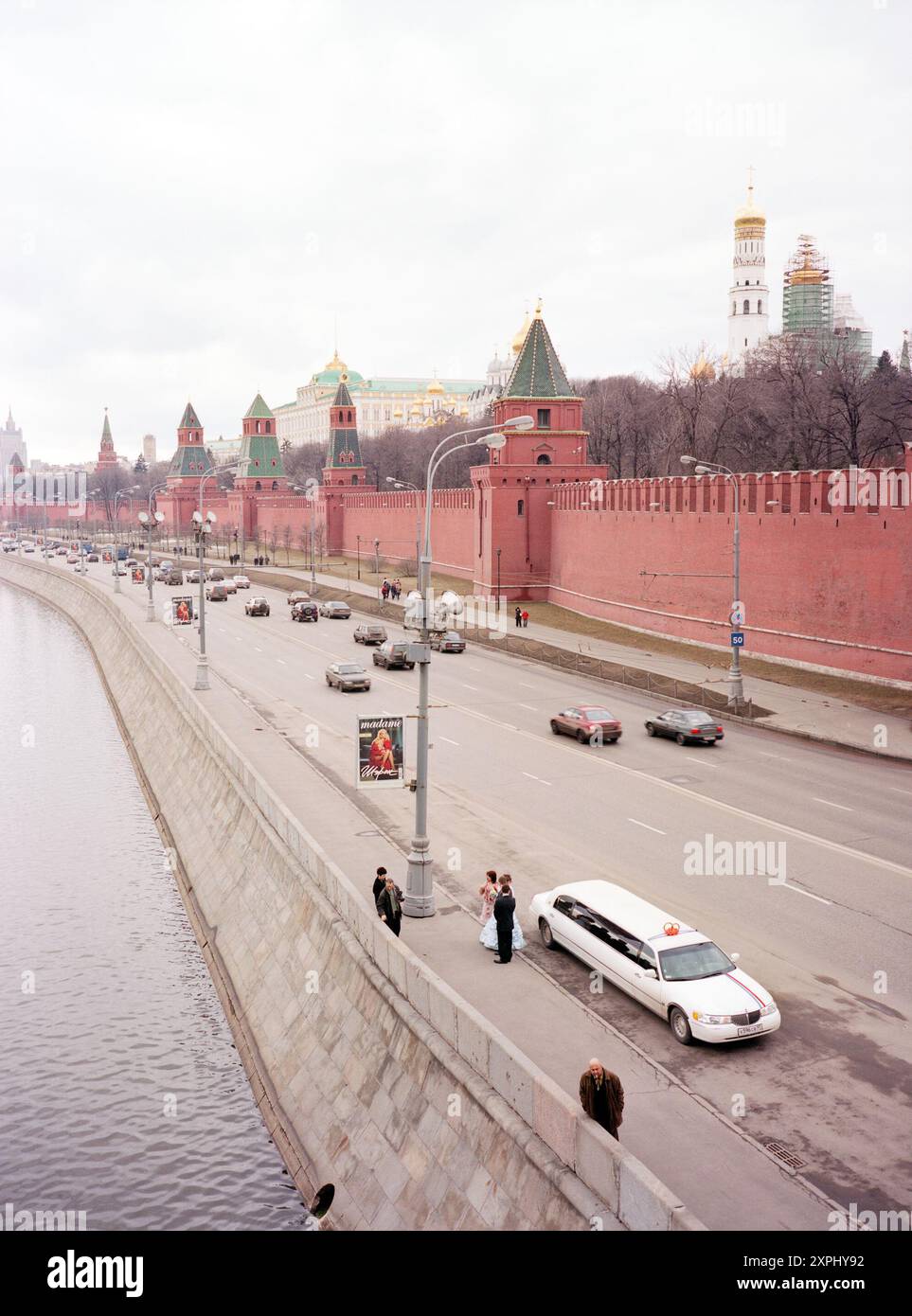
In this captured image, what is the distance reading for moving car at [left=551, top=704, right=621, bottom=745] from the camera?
29.9 metres

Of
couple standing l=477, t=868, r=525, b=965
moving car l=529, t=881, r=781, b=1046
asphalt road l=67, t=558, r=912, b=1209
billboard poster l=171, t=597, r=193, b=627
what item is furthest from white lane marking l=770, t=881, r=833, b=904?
billboard poster l=171, t=597, r=193, b=627

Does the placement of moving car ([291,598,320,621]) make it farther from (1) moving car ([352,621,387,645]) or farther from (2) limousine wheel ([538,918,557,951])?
(2) limousine wheel ([538,918,557,951])

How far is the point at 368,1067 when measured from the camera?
1461 cm

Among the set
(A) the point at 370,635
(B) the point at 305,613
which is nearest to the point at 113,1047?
(A) the point at 370,635

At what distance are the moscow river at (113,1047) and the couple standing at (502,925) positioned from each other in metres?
4.08

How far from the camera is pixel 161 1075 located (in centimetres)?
1798

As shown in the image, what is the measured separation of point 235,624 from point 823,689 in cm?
3215

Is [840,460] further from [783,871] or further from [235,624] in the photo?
[783,871]

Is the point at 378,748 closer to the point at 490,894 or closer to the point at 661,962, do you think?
the point at 490,894

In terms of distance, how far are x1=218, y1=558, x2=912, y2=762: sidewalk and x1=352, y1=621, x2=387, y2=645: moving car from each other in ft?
21.2

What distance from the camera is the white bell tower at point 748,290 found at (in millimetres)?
131375

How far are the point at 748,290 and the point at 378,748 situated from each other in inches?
4964

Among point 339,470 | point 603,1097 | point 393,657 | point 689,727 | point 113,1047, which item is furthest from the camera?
point 339,470
